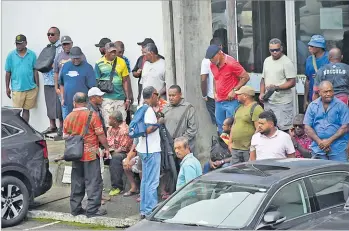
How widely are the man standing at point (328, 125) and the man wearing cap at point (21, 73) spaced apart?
713 cm

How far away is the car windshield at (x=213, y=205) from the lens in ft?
30.0

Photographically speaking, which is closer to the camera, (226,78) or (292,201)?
(292,201)

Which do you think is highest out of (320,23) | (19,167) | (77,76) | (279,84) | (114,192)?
(320,23)

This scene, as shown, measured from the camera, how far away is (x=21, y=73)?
691 inches

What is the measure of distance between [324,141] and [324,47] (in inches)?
97.3

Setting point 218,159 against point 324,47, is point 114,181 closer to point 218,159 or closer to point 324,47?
point 218,159

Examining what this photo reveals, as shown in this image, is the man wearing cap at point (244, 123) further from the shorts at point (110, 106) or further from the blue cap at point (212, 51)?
the shorts at point (110, 106)

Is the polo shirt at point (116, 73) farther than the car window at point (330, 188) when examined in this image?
Yes

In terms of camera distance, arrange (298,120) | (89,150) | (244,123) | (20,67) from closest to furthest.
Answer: (244,123)
(89,150)
(298,120)
(20,67)

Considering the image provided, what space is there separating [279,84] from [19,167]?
426 centimetres

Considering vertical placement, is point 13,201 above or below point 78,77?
below

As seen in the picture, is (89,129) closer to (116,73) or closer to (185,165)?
(185,165)

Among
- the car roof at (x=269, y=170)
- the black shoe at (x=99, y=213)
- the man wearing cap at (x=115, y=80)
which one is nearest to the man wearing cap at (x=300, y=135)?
the car roof at (x=269, y=170)

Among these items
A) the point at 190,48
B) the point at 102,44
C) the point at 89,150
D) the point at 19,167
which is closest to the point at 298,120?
the point at 190,48
